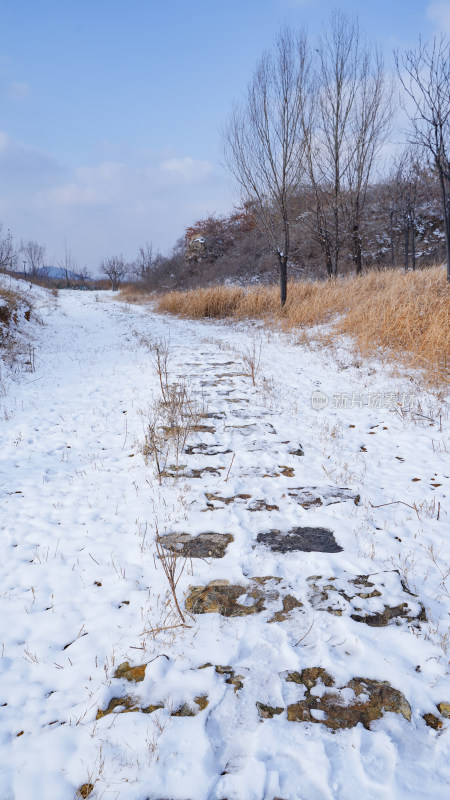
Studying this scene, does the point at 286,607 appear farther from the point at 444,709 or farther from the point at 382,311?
the point at 382,311

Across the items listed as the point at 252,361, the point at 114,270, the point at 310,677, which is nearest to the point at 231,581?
the point at 310,677

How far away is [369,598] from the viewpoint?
1.96 meters

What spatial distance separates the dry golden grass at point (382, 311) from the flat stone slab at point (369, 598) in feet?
12.1

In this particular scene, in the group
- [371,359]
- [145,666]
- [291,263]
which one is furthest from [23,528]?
[291,263]

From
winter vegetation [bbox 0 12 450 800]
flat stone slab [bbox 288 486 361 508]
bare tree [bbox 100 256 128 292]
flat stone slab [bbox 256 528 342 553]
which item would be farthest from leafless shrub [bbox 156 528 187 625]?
bare tree [bbox 100 256 128 292]

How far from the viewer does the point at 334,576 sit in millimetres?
2113

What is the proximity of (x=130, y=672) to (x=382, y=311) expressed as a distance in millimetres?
6855

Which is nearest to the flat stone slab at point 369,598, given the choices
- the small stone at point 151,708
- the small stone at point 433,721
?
the small stone at point 433,721

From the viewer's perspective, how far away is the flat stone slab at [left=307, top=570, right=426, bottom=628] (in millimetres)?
1856

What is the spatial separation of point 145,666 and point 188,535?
906mm

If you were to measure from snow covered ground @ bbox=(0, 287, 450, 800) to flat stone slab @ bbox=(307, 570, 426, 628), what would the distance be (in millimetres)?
10

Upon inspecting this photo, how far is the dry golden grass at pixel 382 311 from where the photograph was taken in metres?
5.70

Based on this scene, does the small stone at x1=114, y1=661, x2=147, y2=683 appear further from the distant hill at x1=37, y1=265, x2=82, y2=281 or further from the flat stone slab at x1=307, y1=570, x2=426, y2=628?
the distant hill at x1=37, y1=265, x2=82, y2=281

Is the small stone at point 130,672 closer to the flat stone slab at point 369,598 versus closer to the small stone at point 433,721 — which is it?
the flat stone slab at point 369,598
